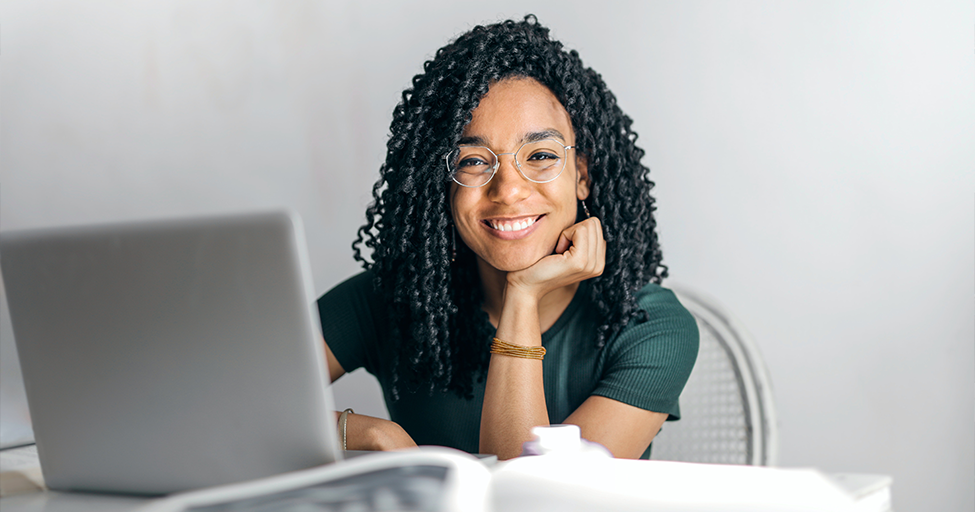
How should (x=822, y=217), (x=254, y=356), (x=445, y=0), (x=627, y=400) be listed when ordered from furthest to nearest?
(x=445, y=0) → (x=822, y=217) → (x=627, y=400) → (x=254, y=356)

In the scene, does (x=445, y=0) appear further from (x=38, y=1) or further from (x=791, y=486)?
(x=791, y=486)

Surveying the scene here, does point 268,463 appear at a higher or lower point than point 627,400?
higher

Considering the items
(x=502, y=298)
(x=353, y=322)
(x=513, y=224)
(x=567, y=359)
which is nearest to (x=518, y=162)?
(x=513, y=224)

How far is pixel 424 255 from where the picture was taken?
1384 mm

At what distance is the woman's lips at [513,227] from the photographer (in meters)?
1.32

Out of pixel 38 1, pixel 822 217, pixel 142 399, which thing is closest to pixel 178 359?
pixel 142 399

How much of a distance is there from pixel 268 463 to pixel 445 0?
171 centimetres

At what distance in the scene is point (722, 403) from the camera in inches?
55.2

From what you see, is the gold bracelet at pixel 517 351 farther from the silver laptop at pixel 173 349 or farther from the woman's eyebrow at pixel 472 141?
the silver laptop at pixel 173 349

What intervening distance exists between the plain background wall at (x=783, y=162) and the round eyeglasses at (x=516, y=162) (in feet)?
1.99

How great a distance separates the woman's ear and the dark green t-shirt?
18cm

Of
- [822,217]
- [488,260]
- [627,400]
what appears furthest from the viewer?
[822,217]

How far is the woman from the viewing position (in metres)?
1.28

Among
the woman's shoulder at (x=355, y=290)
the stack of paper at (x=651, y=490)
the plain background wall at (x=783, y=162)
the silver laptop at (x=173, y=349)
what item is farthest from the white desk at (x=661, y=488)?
the plain background wall at (x=783, y=162)
